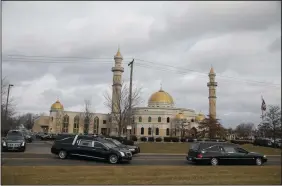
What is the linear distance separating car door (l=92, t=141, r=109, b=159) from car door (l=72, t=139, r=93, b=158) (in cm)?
29

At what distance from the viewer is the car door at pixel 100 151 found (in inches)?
686

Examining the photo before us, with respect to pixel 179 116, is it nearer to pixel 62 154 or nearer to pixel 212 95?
pixel 212 95

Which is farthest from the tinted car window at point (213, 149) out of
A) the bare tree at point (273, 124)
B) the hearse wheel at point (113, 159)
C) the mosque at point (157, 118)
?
the mosque at point (157, 118)

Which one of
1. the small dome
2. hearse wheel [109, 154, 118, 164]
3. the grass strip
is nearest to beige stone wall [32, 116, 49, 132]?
the small dome

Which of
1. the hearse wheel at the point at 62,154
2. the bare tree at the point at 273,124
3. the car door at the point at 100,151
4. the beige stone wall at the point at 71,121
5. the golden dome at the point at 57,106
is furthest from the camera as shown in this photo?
the golden dome at the point at 57,106

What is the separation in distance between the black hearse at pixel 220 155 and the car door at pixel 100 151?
16.5ft

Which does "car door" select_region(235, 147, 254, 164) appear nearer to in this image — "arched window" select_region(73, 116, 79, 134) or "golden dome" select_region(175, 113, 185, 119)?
"golden dome" select_region(175, 113, 185, 119)

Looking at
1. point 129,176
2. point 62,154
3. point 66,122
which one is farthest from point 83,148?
point 66,122

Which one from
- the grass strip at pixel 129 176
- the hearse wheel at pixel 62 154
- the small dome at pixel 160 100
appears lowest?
the grass strip at pixel 129 176

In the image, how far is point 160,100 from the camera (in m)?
94.4

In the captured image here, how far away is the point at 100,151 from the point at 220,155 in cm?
672

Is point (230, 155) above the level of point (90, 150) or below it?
below

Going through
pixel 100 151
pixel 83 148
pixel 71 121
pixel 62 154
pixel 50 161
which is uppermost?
pixel 71 121

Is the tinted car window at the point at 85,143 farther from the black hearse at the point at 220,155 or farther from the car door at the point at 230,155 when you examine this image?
the car door at the point at 230,155
